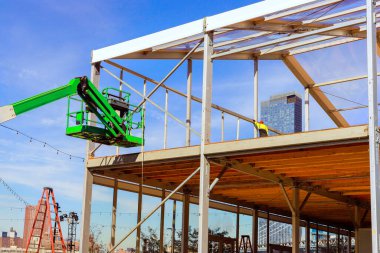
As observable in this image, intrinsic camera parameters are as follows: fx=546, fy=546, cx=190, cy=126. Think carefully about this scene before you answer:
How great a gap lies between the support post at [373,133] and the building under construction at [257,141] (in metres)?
0.02

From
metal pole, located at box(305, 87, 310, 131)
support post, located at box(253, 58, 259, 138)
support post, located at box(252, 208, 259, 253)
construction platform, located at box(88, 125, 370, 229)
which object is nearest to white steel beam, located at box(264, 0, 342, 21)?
construction platform, located at box(88, 125, 370, 229)

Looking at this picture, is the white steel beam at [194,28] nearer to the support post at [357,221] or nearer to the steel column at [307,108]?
the steel column at [307,108]

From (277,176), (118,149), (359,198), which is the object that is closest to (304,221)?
(359,198)

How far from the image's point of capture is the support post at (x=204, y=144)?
51.5 feet

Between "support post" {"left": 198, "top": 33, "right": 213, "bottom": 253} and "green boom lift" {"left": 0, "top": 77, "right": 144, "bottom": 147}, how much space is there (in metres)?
3.17

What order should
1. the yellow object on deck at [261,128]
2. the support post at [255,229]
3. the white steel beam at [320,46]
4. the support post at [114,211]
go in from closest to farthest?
1. the yellow object on deck at [261,128]
2. the support post at [114,211]
3. the white steel beam at [320,46]
4. the support post at [255,229]

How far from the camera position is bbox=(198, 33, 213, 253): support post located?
15.7 metres

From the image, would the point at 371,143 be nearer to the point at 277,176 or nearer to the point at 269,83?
the point at 277,176

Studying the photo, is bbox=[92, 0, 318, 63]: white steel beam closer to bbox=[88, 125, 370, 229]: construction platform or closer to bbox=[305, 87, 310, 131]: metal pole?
bbox=[88, 125, 370, 229]: construction platform

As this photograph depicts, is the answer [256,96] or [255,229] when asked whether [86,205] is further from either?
[255,229]

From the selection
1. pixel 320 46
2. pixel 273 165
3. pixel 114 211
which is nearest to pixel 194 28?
pixel 273 165

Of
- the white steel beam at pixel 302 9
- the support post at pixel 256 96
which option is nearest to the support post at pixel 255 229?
the support post at pixel 256 96

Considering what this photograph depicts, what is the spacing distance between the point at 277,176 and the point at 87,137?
704 cm

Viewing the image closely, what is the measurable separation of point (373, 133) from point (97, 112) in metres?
9.11
